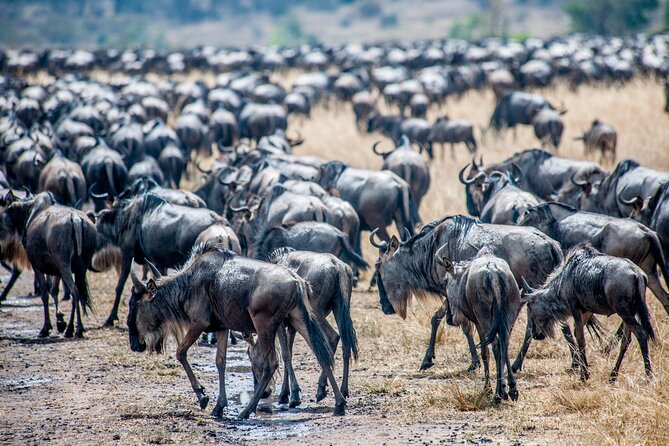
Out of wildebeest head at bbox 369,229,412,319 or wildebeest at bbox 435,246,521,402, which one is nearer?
wildebeest at bbox 435,246,521,402

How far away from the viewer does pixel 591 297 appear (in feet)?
20.3

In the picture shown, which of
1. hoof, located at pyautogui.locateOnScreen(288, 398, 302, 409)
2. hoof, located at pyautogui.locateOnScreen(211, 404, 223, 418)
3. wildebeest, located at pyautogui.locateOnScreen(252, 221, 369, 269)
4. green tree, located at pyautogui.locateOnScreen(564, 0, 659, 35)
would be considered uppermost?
green tree, located at pyautogui.locateOnScreen(564, 0, 659, 35)

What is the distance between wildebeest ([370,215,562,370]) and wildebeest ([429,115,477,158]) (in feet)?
34.4

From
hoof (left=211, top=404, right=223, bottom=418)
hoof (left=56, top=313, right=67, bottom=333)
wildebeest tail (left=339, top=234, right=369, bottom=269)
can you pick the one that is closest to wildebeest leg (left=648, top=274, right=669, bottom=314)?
wildebeest tail (left=339, top=234, right=369, bottom=269)

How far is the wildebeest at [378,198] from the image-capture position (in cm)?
1066

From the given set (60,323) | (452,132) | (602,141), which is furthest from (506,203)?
(452,132)

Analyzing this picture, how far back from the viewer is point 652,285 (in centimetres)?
740

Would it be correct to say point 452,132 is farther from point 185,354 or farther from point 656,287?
point 185,354

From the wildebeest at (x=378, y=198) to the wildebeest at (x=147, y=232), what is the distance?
7.19 ft

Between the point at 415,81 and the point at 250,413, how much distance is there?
20.8 meters

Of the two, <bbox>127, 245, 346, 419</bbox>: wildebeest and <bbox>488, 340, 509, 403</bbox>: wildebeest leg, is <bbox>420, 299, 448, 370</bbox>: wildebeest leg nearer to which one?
<bbox>488, 340, 509, 403</bbox>: wildebeest leg

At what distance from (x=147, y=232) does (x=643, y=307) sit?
16.0ft

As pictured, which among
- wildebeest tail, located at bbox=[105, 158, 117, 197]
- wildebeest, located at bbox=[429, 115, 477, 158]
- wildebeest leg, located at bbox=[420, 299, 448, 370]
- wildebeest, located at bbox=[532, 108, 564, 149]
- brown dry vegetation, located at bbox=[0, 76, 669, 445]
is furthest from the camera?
wildebeest, located at bbox=[429, 115, 477, 158]

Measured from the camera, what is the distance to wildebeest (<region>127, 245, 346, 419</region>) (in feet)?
19.5
